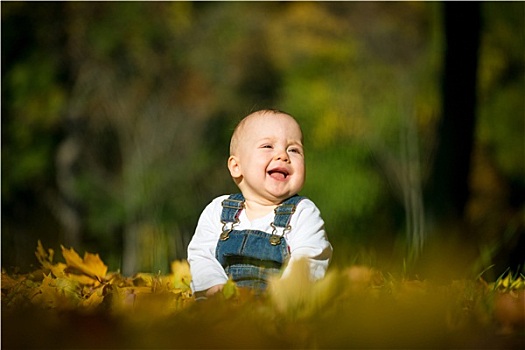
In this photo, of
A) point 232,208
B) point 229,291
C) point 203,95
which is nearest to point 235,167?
point 232,208

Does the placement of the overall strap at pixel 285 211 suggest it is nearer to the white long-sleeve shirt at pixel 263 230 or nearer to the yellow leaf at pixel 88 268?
the white long-sleeve shirt at pixel 263 230

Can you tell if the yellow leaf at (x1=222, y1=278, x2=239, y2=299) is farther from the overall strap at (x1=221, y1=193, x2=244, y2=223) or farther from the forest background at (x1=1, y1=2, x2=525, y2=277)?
the forest background at (x1=1, y1=2, x2=525, y2=277)

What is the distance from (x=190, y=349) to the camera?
749 mm

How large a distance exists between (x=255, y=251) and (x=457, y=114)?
173 cm

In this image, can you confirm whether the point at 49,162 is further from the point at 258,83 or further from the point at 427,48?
the point at 427,48

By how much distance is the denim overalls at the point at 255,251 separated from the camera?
157cm

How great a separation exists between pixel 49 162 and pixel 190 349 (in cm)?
1109

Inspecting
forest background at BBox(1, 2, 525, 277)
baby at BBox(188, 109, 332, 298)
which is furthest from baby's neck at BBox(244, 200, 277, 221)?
forest background at BBox(1, 2, 525, 277)

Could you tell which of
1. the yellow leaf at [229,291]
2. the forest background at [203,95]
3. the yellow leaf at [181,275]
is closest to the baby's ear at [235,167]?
the yellow leaf at [181,275]

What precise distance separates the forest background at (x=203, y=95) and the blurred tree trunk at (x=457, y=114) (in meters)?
4.57

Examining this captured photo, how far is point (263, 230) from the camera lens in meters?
1.63

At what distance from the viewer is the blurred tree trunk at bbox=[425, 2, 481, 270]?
3088 millimetres

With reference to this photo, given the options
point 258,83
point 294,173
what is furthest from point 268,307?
point 258,83

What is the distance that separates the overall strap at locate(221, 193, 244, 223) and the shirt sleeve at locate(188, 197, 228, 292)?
0.06 ft
